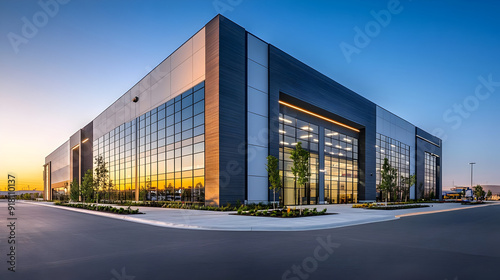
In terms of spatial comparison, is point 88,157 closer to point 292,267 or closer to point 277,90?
point 277,90

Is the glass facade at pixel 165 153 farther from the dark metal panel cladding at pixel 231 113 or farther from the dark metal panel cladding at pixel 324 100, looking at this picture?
the dark metal panel cladding at pixel 324 100

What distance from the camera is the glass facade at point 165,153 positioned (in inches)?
1166

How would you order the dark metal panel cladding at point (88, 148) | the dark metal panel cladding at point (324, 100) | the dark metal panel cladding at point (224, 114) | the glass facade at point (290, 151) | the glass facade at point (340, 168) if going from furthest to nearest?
the dark metal panel cladding at point (88, 148) < the glass facade at point (340, 168) < the glass facade at point (290, 151) < the dark metal panel cladding at point (324, 100) < the dark metal panel cladding at point (224, 114)

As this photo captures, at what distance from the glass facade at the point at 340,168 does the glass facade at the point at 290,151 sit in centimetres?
278

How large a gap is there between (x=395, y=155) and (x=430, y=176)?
26.1 metres

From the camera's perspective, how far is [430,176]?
77188 mm

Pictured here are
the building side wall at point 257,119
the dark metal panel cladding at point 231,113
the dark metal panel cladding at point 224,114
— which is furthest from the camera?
the building side wall at point 257,119

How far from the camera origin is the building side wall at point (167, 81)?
30328 mm

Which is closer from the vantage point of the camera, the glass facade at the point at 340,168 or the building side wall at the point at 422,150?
the glass facade at the point at 340,168

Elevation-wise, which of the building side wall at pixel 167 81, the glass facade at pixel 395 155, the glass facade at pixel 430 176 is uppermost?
the building side wall at pixel 167 81

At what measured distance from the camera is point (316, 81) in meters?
38.7

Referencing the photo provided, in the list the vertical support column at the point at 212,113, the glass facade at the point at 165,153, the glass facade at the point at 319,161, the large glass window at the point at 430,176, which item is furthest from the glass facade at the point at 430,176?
the vertical support column at the point at 212,113

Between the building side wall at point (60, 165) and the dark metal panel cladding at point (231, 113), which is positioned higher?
the dark metal panel cladding at point (231, 113)

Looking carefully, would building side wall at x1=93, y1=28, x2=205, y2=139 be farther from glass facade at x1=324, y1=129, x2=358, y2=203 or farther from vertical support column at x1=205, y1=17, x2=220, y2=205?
glass facade at x1=324, y1=129, x2=358, y2=203
